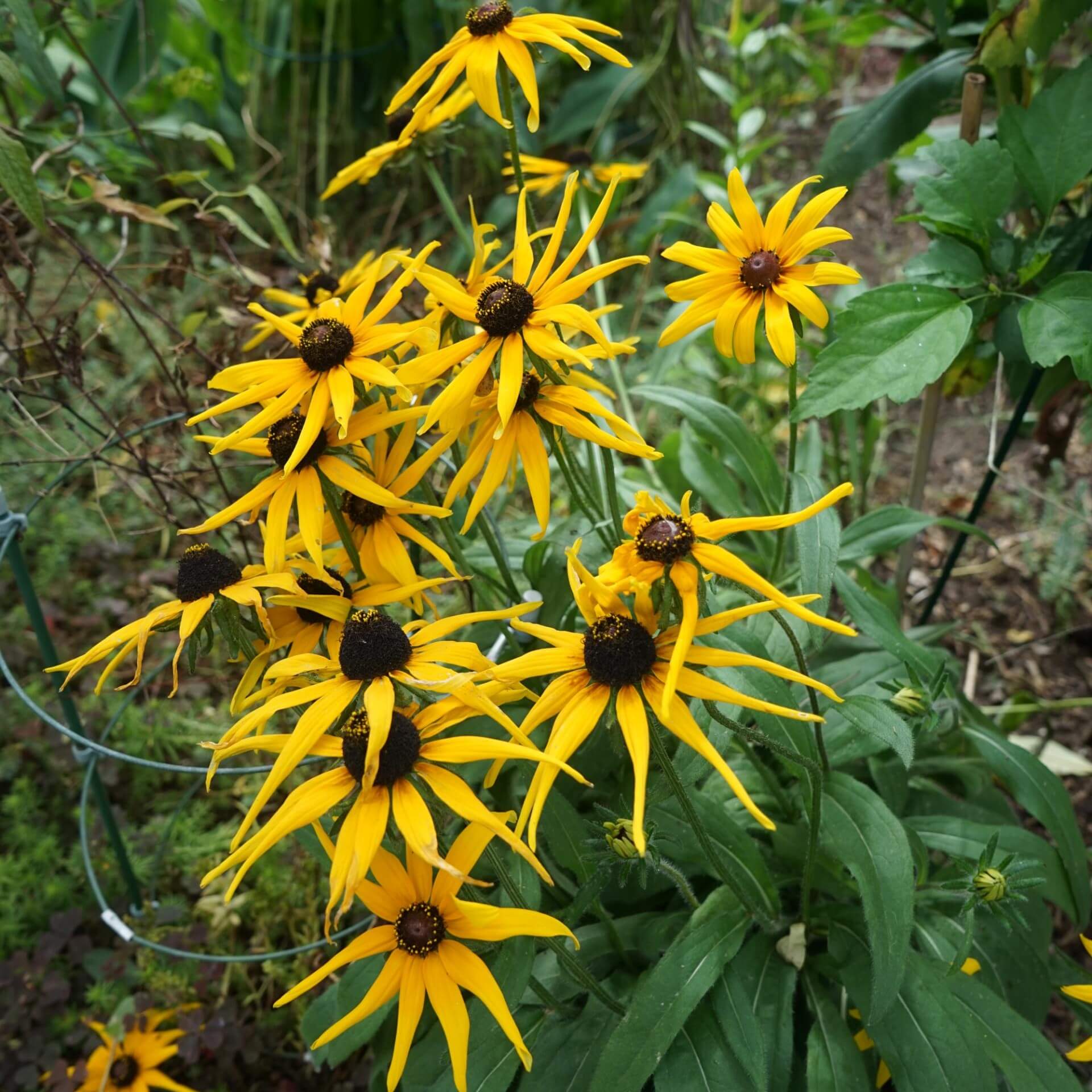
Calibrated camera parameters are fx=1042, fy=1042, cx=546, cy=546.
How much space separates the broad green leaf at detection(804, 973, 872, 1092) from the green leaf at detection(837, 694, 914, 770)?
0.39 m

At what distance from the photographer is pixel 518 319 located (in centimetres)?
111

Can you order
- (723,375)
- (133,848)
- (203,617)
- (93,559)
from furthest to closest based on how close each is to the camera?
(723,375)
(93,559)
(133,848)
(203,617)

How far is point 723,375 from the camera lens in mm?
2793

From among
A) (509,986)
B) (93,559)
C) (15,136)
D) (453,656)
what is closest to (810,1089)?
(509,986)

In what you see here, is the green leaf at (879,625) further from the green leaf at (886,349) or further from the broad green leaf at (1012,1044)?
the broad green leaf at (1012,1044)

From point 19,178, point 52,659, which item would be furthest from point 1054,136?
point 52,659

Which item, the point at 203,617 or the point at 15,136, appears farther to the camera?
the point at 15,136

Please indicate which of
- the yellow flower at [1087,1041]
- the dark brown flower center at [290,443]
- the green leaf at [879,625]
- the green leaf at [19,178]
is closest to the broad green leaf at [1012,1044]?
the yellow flower at [1087,1041]

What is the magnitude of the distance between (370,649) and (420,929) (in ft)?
0.89

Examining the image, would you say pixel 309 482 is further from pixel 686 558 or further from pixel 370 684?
pixel 686 558

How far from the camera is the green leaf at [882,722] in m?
1.14

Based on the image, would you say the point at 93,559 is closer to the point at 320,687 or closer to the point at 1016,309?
the point at 320,687

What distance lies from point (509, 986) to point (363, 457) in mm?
614

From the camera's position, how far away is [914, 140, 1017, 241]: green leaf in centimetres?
145
